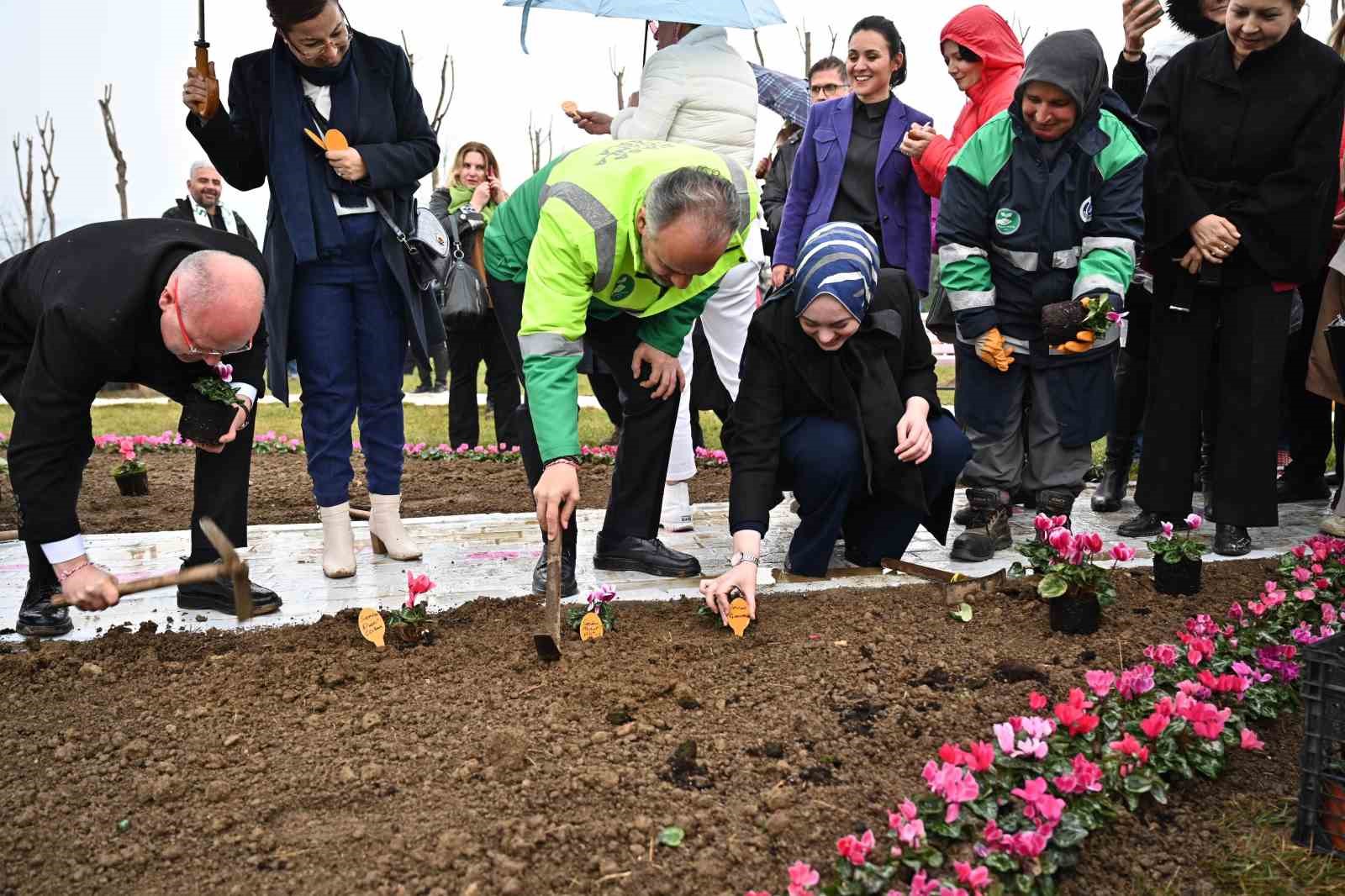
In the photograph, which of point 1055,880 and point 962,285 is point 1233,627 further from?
point 962,285

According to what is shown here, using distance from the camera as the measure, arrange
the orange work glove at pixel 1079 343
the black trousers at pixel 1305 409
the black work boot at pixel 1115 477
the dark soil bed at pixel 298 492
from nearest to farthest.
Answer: the orange work glove at pixel 1079 343, the black trousers at pixel 1305 409, the black work boot at pixel 1115 477, the dark soil bed at pixel 298 492


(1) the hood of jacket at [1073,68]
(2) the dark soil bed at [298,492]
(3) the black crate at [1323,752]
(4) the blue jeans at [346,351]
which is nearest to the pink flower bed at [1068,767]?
(3) the black crate at [1323,752]

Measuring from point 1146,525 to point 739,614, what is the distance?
217 cm

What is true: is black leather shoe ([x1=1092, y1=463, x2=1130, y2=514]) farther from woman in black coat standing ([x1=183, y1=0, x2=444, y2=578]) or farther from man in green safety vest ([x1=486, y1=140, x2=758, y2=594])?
woman in black coat standing ([x1=183, y1=0, x2=444, y2=578])

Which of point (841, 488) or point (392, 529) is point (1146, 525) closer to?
point (841, 488)

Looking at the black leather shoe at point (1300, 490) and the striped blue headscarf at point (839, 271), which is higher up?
the striped blue headscarf at point (839, 271)

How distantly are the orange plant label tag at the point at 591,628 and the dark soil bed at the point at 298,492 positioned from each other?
2.09 metres

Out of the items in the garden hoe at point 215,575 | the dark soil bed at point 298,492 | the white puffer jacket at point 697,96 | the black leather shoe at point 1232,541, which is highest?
the white puffer jacket at point 697,96

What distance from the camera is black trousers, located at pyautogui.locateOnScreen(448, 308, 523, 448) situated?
6871 millimetres

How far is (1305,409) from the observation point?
16.3 feet

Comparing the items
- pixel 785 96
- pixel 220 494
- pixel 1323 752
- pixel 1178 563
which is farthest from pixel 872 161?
pixel 1323 752

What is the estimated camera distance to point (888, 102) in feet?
16.0

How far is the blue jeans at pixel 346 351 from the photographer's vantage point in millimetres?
3904

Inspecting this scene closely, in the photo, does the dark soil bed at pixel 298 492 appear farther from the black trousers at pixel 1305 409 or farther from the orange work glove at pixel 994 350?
the black trousers at pixel 1305 409
